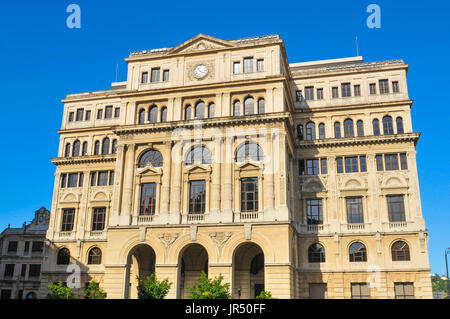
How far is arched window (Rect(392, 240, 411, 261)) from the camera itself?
46.2 metres

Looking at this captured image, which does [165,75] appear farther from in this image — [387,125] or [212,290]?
[387,125]

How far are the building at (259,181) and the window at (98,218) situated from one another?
0.90 ft

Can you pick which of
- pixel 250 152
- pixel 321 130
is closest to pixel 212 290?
pixel 250 152

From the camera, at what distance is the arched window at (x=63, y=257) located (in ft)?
180

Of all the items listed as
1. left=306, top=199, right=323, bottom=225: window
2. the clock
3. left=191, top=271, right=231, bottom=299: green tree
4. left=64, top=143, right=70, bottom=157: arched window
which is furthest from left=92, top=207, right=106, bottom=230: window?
left=306, top=199, right=323, bottom=225: window

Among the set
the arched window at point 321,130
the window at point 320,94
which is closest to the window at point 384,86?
the window at point 320,94

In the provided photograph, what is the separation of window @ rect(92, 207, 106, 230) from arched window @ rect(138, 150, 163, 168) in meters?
11.9

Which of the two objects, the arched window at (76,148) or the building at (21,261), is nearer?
the arched window at (76,148)

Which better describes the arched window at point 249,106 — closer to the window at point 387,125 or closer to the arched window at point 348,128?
the arched window at point 348,128

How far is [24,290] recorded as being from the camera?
2849 inches

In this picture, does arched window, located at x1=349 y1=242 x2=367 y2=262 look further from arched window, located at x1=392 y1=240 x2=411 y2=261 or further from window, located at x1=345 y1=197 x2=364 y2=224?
arched window, located at x1=392 y1=240 x2=411 y2=261

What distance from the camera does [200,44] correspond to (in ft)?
161
